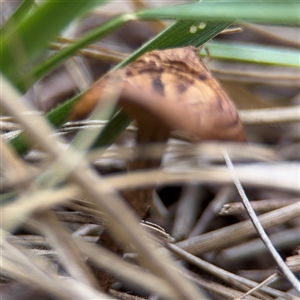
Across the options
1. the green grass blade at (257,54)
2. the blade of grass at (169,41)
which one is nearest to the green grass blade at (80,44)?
the blade of grass at (169,41)

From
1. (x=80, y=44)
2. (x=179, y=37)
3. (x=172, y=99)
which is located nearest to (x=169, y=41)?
(x=179, y=37)

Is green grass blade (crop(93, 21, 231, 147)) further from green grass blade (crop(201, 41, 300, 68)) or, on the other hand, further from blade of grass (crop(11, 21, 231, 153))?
green grass blade (crop(201, 41, 300, 68))

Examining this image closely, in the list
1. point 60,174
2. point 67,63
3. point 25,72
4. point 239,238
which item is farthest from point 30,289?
point 67,63

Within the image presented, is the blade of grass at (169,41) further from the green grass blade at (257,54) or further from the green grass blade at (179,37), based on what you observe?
the green grass blade at (257,54)

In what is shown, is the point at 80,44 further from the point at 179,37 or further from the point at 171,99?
the point at 171,99

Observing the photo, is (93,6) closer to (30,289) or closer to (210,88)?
(210,88)

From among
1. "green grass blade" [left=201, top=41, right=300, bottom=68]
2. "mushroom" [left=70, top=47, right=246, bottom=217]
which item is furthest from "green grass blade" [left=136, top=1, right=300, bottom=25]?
"green grass blade" [left=201, top=41, right=300, bottom=68]
